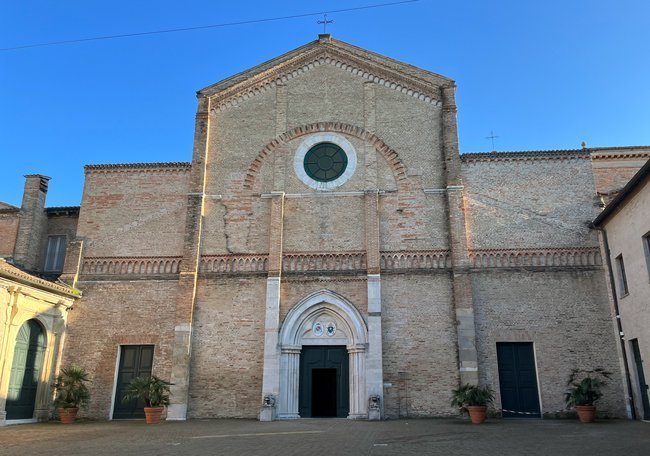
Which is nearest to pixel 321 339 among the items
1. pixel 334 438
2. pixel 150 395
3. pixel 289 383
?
pixel 289 383

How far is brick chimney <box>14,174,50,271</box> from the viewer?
20.7 m

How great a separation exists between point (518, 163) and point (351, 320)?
8.13 m

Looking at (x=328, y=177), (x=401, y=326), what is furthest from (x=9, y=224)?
(x=401, y=326)

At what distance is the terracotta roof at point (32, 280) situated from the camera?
52.5 feet

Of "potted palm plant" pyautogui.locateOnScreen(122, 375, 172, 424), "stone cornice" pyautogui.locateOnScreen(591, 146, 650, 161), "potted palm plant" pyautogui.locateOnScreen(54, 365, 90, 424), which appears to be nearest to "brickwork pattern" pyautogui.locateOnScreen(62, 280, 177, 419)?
"potted palm plant" pyautogui.locateOnScreen(54, 365, 90, 424)

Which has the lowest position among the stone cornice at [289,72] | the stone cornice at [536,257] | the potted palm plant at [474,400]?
the potted palm plant at [474,400]

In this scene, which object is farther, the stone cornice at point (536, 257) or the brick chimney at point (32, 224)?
the brick chimney at point (32, 224)

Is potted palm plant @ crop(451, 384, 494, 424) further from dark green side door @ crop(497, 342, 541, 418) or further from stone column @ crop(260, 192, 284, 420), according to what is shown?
stone column @ crop(260, 192, 284, 420)

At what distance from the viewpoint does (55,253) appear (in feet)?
70.6

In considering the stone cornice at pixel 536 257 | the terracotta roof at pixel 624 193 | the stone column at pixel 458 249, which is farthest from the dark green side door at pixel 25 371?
the terracotta roof at pixel 624 193

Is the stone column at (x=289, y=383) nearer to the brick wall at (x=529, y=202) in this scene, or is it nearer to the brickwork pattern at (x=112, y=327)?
the brickwork pattern at (x=112, y=327)

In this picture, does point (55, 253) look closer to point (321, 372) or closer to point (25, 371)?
point (25, 371)

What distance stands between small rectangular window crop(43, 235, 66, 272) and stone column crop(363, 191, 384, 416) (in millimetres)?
12032

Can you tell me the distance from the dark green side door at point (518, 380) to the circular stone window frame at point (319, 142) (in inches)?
305
